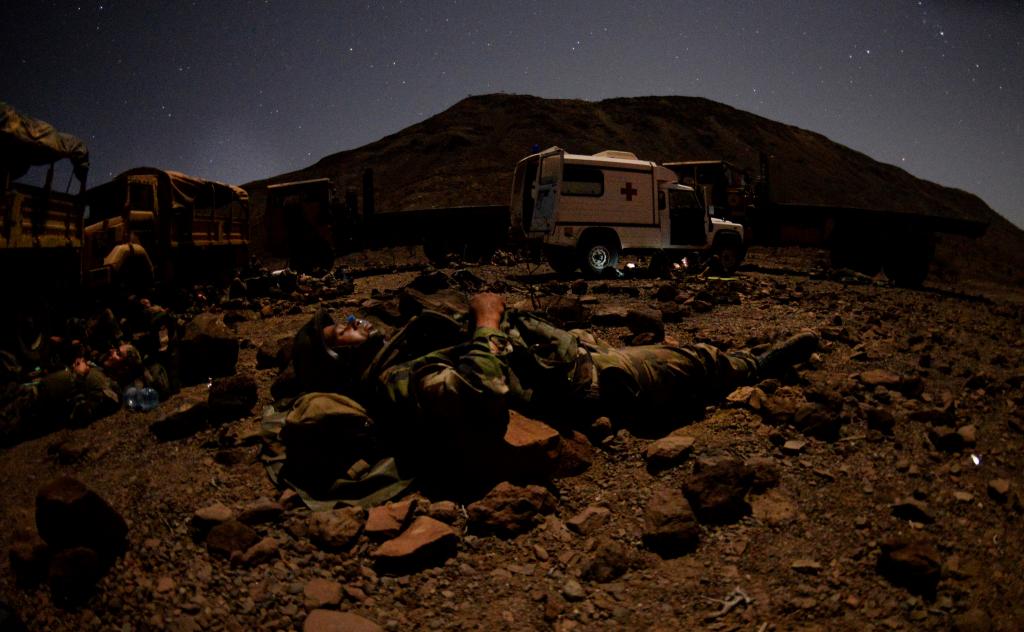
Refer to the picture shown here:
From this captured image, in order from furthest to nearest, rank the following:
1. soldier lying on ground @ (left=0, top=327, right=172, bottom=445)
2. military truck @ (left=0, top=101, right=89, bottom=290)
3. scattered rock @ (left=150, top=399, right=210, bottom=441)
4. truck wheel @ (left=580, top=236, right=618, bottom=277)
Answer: truck wheel @ (left=580, top=236, right=618, bottom=277) → military truck @ (left=0, top=101, right=89, bottom=290) → soldier lying on ground @ (left=0, top=327, right=172, bottom=445) → scattered rock @ (left=150, top=399, right=210, bottom=441)

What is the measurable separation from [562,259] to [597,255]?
74 cm

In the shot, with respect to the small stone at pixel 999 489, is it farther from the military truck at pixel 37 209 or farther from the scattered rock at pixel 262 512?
the military truck at pixel 37 209

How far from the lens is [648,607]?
2123 mm

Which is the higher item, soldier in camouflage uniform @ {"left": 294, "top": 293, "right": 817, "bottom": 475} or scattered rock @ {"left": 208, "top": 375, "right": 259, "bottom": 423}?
soldier in camouflage uniform @ {"left": 294, "top": 293, "right": 817, "bottom": 475}

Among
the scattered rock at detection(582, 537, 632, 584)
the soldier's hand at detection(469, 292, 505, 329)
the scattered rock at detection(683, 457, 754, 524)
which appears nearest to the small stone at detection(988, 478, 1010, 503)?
the scattered rock at detection(683, 457, 754, 524)

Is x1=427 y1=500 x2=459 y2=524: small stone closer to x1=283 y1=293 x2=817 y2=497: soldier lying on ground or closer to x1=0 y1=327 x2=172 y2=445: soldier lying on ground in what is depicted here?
x1=283 y1=293 x2=817 y2=497: soldier lying on ground

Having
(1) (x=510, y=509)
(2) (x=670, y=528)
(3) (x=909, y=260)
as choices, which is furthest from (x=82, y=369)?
(3) (x=909, y=260)

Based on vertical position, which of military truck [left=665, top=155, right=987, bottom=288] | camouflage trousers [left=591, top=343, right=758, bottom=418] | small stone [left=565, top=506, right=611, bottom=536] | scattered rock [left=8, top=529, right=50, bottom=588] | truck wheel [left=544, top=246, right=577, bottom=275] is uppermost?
military truck [left=665, top=155, right=987, bottom=288]

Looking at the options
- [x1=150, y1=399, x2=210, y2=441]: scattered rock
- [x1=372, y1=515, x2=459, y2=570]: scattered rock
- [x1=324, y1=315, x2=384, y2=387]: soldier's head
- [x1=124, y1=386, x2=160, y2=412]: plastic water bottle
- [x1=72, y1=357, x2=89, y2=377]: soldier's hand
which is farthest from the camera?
[x1=72, y1=357, x2=89, y2=377]: soldier's hand

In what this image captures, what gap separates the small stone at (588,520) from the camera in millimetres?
2574

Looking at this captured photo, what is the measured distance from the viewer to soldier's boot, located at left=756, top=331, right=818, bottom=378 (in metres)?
4.05

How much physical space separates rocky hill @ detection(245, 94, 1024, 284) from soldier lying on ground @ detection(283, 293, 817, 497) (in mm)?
28063

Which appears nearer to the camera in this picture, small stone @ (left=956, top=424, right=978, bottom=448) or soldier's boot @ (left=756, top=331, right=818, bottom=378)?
small stone @ (left=956, top=424, right=978, bottom=448)

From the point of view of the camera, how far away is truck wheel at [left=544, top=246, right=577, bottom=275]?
10453 millimetres
